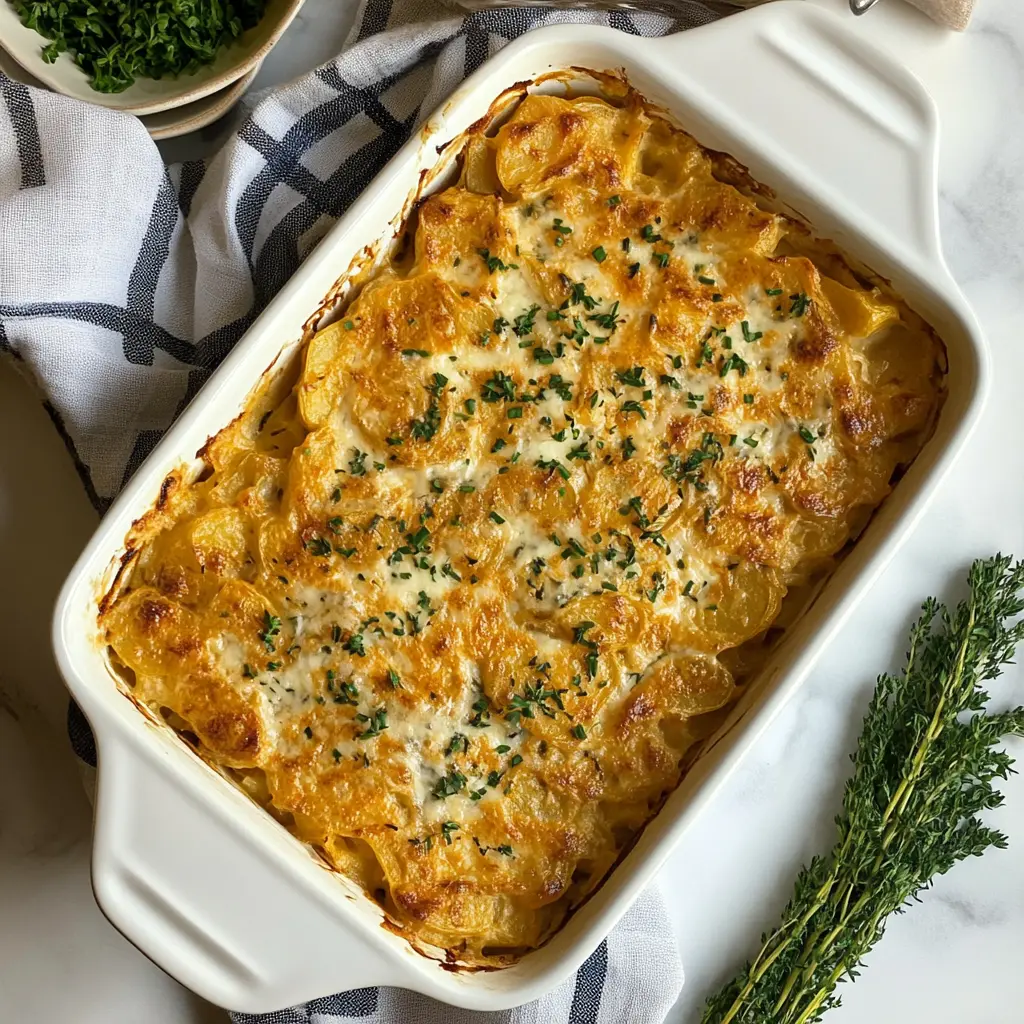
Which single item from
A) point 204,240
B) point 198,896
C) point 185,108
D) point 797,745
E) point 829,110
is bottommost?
point 198,896

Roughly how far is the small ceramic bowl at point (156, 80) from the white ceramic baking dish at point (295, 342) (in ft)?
1.90

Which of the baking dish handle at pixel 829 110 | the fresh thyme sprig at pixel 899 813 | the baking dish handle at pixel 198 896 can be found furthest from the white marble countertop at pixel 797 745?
the baking dish handle at pixel 198 896

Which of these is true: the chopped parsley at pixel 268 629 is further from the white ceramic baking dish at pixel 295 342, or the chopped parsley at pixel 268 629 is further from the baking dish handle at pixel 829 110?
the baking dish handle at pixel 829 110

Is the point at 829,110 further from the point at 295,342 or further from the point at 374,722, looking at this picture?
the point at 374,722

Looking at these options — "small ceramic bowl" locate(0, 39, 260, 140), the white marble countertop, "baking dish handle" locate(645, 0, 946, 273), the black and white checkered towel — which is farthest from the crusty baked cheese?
"small ceramic bowl" locate(0, 39, 260, 140)

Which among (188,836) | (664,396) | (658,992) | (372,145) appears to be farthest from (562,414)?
(658,992)

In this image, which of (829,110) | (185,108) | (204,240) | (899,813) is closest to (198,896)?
(204,240)

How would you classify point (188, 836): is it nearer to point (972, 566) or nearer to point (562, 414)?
point (562, 414)

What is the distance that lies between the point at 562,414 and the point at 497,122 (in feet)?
2.17

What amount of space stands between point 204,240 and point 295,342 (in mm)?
468

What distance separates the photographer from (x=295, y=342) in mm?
2279

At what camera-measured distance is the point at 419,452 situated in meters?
2.22

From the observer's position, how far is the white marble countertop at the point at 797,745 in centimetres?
263

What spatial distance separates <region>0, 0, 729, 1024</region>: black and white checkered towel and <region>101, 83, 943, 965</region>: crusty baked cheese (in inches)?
14.0
